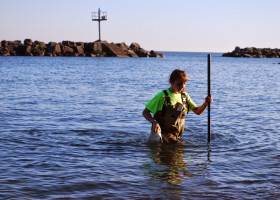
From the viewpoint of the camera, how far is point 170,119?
8.42 m

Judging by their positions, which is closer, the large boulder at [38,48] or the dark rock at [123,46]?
the large boulder at [38,48]

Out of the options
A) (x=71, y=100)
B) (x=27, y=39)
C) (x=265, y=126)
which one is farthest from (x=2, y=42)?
(x=265, y=126)

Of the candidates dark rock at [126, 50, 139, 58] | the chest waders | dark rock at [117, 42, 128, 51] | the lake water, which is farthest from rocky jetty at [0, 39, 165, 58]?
the chest waders

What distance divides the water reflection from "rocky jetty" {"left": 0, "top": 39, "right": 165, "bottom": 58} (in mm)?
114751

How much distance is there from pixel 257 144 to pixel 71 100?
1159 centimetres

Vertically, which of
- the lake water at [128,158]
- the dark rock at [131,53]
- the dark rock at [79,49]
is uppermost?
the dark rock at [79,49]

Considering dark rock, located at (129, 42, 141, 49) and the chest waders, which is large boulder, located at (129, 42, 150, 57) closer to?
dark rock, located at (129, 42, 141, 49)

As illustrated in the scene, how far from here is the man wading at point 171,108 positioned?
794cm

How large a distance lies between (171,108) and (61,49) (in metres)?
116

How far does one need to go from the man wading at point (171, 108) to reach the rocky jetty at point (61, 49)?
4527 inches

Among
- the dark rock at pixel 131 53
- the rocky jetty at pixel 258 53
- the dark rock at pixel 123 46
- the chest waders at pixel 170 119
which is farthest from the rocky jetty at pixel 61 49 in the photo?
the chest waders at pixel 170 119

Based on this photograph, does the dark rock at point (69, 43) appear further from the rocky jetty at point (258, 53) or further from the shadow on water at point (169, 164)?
the shadow on water at point (169, 164)

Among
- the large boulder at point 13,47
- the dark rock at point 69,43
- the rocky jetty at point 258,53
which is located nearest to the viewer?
the large boulder at point 13,47

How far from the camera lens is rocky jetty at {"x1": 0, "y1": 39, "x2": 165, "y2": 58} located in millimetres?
120125
